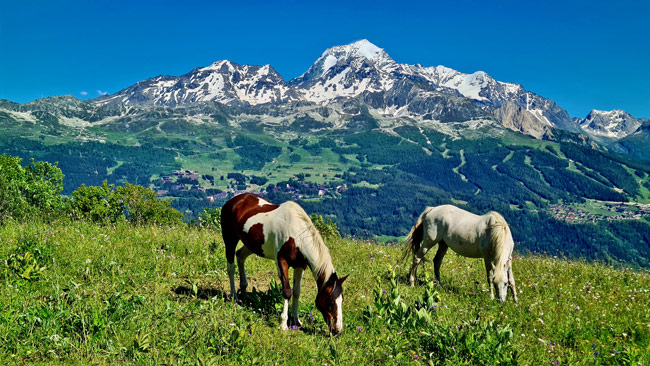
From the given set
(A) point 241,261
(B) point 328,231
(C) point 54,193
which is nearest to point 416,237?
(A) point 241,261

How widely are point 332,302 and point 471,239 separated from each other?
20.7 ft

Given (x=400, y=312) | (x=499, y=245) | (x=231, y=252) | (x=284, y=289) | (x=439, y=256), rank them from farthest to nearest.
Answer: (x=439, y=256) < (x=499, y=245) < (x=231, y=252) < (x=284, y=289) < (x=400, y=312)

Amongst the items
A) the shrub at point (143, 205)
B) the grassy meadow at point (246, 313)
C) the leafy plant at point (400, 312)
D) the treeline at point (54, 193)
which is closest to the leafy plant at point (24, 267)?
the grassy meadow at point (246, 313)

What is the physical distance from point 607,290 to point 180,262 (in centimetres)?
1343

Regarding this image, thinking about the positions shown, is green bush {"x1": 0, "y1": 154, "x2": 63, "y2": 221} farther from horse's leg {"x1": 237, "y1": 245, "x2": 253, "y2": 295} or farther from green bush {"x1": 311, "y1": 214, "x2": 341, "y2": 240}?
horse's leg {"x1": 237, "y1": 245, "x2": 253, "y2": 295}

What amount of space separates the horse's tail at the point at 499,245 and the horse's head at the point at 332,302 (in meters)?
5.42

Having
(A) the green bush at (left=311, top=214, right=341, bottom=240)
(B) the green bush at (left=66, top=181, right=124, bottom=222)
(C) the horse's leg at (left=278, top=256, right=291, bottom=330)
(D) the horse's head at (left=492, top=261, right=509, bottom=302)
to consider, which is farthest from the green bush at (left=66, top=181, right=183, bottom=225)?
(D) the horse's head at (left=492, top=261, right=509, bottom=302)

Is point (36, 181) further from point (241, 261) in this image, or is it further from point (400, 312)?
point (400, 312)

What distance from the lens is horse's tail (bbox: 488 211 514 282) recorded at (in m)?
11.2

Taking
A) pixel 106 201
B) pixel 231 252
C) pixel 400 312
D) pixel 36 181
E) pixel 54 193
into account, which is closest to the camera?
pixel 400 312

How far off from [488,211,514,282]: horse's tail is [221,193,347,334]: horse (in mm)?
5256

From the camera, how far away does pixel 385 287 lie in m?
12.0

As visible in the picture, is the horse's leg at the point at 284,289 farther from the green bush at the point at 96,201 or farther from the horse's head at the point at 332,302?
the green bush at the point at 96,201

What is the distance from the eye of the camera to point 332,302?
8094mm
